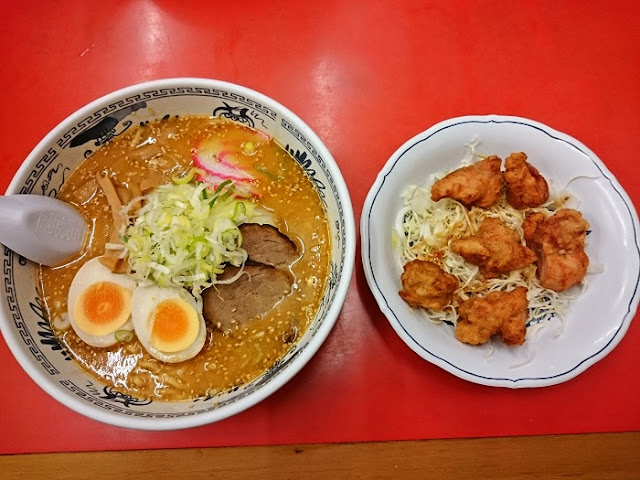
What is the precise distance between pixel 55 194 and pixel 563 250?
148 centimetres

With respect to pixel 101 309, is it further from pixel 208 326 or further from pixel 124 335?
pixel 208 326

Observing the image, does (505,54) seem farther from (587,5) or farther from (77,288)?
(77,288)

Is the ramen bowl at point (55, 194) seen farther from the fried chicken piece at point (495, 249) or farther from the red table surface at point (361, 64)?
the fried chicken piece at point (495, 249)

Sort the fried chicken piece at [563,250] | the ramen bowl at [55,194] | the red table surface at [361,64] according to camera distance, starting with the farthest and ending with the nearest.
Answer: the red table surface at [361,64] < the fried chicken piece at [563,250] < the ramen bowl at [55,194]

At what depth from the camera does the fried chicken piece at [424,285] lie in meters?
1.37

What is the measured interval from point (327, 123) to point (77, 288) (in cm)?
93

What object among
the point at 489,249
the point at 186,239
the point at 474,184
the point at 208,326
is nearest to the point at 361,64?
the point at 474,184

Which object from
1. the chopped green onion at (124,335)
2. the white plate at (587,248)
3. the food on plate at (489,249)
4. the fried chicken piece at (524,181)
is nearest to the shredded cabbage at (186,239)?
the chopped green onion at (124,335)

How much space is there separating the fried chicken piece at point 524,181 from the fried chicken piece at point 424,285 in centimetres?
36

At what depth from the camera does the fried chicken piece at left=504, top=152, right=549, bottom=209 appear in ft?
4.85

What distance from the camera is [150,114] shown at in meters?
1.43

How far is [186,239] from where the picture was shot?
1300 millimetres

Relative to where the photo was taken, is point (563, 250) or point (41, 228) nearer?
point (41, 228)

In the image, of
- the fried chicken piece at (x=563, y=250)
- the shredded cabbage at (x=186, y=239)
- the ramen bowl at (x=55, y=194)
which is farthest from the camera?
the fried chicken piece at (x=563, y=250)
